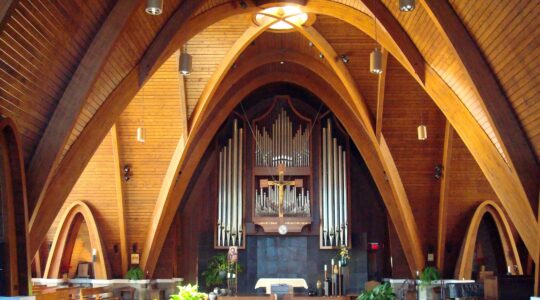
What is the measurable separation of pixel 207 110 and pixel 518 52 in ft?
35.0

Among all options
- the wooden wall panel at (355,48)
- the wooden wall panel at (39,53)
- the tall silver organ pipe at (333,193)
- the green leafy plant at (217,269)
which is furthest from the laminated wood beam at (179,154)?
the wooden wall panel at (39,53)

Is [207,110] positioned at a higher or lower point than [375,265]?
higher

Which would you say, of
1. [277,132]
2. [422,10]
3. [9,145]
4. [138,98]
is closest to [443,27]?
[422,10]

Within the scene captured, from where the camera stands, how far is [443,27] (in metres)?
9.46

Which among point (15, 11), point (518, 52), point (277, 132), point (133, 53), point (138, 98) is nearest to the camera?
point (15, 11)

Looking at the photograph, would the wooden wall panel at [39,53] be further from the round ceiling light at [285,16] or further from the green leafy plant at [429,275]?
the green leafy plant at [429,275]

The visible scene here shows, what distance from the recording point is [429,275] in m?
15.8

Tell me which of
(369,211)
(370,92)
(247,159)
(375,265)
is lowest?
(375,265)

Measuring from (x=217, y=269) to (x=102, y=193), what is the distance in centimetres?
477

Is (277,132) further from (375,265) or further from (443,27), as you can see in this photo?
(443,27)

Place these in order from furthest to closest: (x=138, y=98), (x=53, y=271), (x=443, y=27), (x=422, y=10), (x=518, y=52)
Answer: (x=53, y=271) → (x=138, y=98) → (x=422, y=10) → (x=443, y=27) → (x=518, y=52)

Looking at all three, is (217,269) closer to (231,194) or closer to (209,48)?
(231,194)

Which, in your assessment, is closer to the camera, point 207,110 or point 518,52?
point 518,52

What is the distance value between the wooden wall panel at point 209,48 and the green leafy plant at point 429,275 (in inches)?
309
